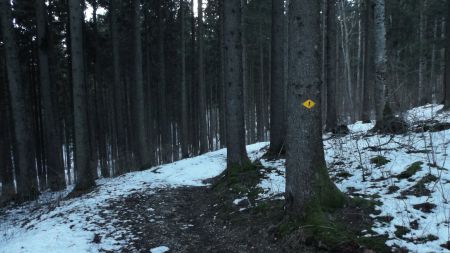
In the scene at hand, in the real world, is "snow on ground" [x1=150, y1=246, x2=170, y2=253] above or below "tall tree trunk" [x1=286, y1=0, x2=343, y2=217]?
below

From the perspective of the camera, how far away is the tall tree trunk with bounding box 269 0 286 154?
10688 millimetres

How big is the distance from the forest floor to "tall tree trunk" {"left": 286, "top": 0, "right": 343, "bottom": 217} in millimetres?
423

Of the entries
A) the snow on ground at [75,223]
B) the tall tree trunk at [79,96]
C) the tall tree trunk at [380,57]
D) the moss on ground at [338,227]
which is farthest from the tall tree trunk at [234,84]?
the tall tree trunk at [79,96]

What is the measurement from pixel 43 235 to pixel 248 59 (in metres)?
28.4

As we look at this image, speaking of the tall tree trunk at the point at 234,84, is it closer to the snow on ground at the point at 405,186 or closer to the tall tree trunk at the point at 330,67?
the snow on ground at the point at 405,186

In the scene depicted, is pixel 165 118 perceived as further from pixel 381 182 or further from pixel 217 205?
pixel 381 182

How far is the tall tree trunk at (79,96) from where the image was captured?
11.0 metres

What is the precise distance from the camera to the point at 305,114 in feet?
15.7

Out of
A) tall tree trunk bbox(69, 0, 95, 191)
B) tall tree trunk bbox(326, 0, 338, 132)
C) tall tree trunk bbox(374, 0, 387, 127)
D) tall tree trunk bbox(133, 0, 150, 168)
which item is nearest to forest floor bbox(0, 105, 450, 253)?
tall tree trunk bbox(374, 0, 387, 127)

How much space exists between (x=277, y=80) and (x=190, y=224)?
19.5 feet

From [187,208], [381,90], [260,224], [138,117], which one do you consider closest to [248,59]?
[138,117]

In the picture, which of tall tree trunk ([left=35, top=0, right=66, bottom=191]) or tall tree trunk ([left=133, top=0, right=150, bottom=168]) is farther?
tall tree trunk ([left=133, top=0, right=150, bottom=168])

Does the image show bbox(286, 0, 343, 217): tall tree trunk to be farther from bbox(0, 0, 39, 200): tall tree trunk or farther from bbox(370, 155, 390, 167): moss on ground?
bbox(0, 0, 39, 200): tall tree trunk

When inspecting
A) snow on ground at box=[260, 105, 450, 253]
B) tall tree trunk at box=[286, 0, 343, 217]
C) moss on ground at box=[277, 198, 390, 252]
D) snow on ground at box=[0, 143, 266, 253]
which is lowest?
snow on ground at box=[0, 143, 266, 253]
